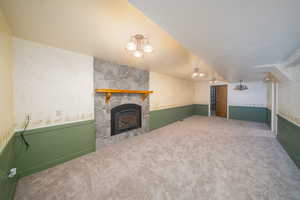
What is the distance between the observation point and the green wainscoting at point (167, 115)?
4338mm

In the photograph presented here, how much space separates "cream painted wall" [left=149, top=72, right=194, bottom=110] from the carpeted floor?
83.4 inches

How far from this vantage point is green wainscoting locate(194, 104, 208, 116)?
7152mm

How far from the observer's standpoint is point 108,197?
1.44 metres

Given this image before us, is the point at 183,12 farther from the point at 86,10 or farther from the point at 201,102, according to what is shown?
the point at 201,102

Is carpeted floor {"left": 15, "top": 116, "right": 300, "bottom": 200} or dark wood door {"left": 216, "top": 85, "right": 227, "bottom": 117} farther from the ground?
dark wood door {"left": 216, "top": 85, "right": 227, "bottom": 117}

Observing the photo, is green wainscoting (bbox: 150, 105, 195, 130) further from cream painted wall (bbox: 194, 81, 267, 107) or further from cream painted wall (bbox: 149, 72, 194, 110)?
cream painted wall (bbox: 194, 81, 267, 107)

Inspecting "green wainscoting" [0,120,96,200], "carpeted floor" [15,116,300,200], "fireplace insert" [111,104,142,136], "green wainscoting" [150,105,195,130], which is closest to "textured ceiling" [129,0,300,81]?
"carpeted floor" [15,116,300,200]

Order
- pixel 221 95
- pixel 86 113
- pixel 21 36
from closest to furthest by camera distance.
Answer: pixel 21 36 → pixel 86 113 → pixel 221 95

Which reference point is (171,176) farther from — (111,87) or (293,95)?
(293,95)

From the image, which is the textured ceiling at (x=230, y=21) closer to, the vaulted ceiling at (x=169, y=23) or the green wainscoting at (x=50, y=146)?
the vaulted ceiling at (x=169, y=23)

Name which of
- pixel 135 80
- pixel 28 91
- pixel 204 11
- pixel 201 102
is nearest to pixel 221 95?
pixel 201 102

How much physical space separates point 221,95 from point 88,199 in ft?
26.0

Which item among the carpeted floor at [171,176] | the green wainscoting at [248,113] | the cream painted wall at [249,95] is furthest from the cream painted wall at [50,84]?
the green wainscoting at [248,113]

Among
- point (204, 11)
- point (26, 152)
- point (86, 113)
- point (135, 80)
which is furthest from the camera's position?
point (135, 80)
